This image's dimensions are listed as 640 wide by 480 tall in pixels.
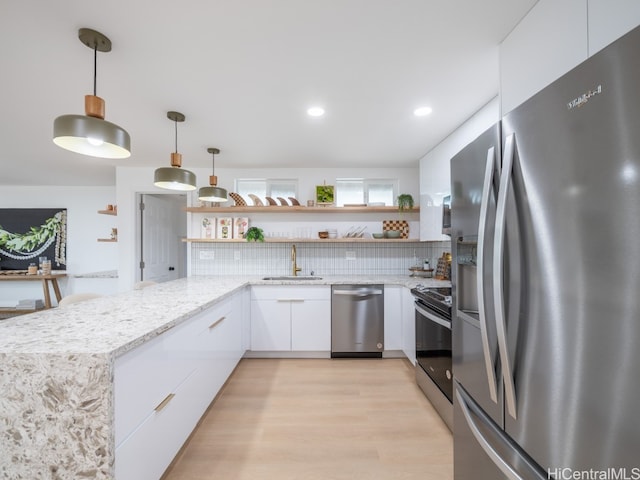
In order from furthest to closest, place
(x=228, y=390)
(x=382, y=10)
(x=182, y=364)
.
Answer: (x=228, y=390) → (x=182, y=364) → (x=382, y=10)

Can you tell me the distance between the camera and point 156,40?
148cm

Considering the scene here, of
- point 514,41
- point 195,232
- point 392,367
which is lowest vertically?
point 392,367

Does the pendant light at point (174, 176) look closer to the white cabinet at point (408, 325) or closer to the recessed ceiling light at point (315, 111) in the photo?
the recessed ceiling light at point (315, 111)

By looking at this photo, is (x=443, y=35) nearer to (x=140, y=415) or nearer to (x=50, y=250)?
(x=140, y=415)

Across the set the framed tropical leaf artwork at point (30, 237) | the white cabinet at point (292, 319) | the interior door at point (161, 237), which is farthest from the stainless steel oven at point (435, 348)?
the framed tropical leaf artwork at point (30, 237)

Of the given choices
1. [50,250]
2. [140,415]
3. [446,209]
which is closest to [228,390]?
[140,415]

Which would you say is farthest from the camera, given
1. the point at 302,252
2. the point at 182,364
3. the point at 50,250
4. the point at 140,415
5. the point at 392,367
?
the point at 50,250

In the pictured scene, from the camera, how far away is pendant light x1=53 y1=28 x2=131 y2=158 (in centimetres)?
131

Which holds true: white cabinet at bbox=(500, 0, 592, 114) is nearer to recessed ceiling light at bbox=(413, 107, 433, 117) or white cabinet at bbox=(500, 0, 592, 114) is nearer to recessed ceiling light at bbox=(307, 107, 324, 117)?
recessed ceiling light at bbox=(413, 107, 433, 117)

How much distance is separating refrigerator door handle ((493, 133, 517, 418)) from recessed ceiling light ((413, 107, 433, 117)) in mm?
1565

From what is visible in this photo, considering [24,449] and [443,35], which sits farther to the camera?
[443,35]

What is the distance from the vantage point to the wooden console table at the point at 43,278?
458cm

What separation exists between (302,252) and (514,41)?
3017 mm

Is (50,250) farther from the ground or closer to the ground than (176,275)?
farther from the ground
